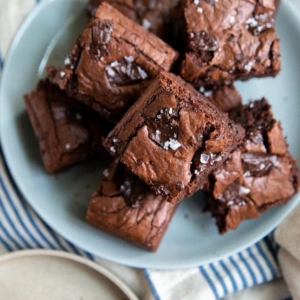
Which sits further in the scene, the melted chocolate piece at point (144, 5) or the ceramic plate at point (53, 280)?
the ceramic plate at point (53, 280)

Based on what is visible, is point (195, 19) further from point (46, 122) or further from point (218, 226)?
point (218, 226)

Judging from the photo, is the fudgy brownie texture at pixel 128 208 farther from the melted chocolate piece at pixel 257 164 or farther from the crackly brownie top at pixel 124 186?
the melted chocolate piece at pixel 257 164

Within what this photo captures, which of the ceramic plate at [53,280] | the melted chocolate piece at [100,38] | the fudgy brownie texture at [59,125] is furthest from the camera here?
the ceramic plate at [53,280]

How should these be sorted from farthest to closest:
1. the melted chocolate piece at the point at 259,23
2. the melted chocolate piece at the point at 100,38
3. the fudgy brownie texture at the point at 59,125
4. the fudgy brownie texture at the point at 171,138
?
the fudgy brownie texture at the point at 59,125
the melted chocolate piece at the point at 259,23
the melted chocolate piece at the point at 100,38
the fudgy brownie texture at the point at 171,138

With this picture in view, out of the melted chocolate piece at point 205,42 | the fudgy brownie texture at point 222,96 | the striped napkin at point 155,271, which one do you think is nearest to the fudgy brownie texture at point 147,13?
the melted chocolate piece at point 205,42

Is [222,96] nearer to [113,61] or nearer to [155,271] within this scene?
[113,61]

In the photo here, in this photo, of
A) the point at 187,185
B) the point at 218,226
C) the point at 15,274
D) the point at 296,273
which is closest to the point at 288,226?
the point at 296,273
